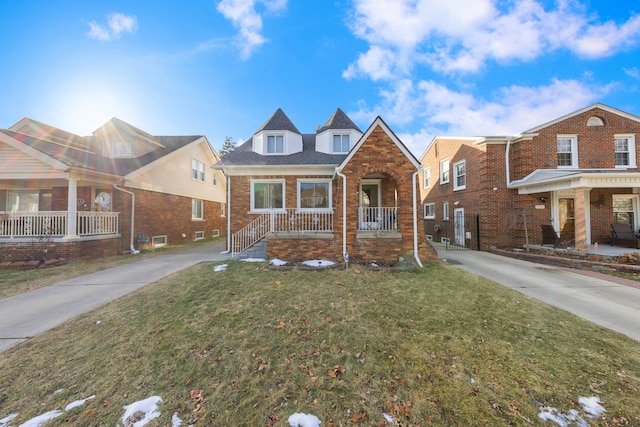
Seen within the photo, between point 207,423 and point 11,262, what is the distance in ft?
40.0

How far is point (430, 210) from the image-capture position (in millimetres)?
17609

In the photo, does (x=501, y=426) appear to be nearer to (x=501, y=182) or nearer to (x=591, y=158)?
(x=501, y=182)

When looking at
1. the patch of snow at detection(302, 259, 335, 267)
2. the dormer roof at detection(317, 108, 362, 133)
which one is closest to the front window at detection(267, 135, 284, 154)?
the dormer roof at detection(317, 108, 362, 133)

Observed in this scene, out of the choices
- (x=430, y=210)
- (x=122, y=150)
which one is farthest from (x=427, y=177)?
(x=122, y=150)

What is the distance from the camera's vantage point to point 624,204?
440 inches

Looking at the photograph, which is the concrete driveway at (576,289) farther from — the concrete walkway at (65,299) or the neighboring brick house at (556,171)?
the concrete walkway at (65,299)

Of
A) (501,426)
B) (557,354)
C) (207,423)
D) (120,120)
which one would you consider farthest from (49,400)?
(120,120)

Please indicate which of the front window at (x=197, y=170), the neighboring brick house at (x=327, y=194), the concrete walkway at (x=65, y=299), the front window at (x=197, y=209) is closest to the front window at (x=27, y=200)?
the front window at (x=197, y=209)

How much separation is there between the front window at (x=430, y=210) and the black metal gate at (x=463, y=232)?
1.85 m

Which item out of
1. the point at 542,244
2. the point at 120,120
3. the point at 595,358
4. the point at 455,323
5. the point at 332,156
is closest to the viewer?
the point at 595,358

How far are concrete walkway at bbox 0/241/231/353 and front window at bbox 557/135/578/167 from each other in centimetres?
1766

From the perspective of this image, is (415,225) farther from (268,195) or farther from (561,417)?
(268,195)

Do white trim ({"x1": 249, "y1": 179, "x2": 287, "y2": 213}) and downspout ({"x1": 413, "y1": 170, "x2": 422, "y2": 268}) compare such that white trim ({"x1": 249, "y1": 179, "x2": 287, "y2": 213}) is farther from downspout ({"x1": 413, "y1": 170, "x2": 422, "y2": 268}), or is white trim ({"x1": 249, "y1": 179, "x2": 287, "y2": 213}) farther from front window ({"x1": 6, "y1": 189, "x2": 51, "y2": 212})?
front window ({"x1": 6, "y1": 189, "x2": 51, "y2": 212})

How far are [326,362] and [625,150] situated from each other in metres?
17.9
